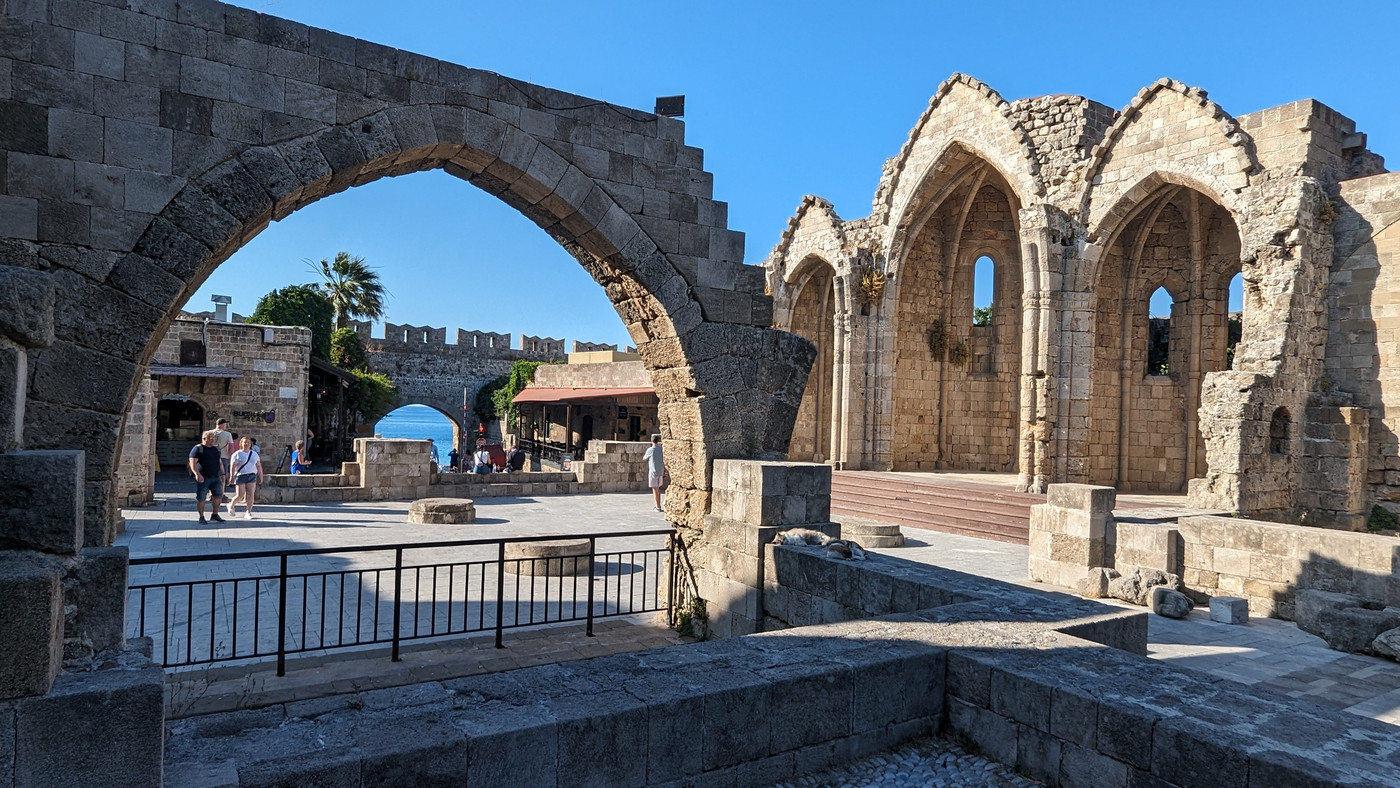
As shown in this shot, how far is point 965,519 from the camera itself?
14.1m

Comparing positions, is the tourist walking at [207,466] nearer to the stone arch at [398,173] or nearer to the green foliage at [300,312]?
the stone arch at [398,173]

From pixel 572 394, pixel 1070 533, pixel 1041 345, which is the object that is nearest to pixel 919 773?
pixel 1070 533

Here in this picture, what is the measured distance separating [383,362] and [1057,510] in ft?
90.0

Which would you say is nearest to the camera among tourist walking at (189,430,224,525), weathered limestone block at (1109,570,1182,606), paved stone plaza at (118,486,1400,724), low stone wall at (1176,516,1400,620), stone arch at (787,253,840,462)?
paved stone plaza at (118,486,1400,724)

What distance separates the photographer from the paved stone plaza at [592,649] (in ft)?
18.5

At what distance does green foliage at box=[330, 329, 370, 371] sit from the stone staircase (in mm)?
19051

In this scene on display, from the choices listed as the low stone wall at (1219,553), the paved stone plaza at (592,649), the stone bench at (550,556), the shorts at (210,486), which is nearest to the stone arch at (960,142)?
the paved stone plaza at (592,649)

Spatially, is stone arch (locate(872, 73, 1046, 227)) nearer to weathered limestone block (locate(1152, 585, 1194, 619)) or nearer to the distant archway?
the distant archway

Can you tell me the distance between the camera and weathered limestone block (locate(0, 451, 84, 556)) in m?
2.28

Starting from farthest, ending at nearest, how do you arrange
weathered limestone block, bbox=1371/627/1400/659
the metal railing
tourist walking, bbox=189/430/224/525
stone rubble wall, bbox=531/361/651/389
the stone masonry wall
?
1. stone rubble wall, bbox=531/361/651/389
2. the stone masonry wall
3. tourist walking, bbox=189/430/224/525
4. weathered limestone block, bbox=1371/627/1400/659
5. the metal railing

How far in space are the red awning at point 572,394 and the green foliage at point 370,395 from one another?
4863 mm

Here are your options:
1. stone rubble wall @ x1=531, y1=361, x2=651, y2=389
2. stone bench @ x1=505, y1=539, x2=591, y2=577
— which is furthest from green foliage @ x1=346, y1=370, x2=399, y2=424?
stone bench @ x1=505, y1=539, x2=591, y2=577

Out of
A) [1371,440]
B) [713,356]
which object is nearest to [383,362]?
[713,356]

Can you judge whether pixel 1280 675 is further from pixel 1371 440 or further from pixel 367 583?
pixel 1371 440
